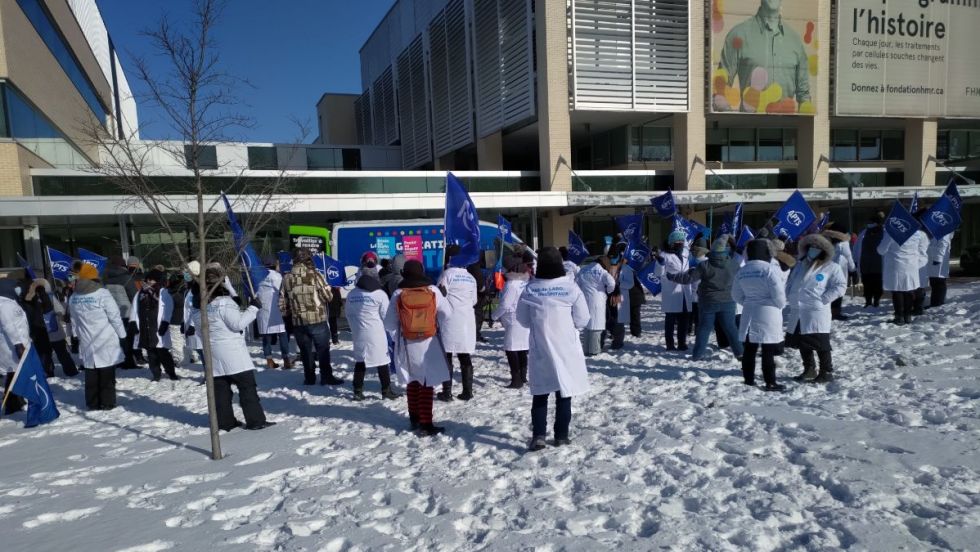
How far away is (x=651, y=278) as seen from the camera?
927 cm

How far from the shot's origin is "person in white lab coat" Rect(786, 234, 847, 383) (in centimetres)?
565

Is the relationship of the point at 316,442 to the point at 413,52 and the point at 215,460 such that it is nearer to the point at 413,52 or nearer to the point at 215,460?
the point at 215,460

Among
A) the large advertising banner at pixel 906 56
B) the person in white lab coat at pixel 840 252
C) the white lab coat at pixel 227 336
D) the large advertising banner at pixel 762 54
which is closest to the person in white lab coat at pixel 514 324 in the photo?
the white lab coat at pixel 227 336

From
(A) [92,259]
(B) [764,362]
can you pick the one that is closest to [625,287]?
(B) [764,362]

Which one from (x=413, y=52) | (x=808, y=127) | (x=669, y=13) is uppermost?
(x=413, y=52)

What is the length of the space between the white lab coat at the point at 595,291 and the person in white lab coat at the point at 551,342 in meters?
3.17

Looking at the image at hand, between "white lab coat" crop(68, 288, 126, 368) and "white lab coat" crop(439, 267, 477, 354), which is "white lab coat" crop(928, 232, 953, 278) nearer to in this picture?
"white lab coat" crop(439, 267, 477, 354)

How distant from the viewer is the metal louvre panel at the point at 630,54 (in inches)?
717

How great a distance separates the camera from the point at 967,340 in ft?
21.9

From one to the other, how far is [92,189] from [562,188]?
50.0 ft

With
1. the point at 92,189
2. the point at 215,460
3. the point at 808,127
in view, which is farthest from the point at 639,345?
the point at 808,127

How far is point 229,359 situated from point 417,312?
2044 mm

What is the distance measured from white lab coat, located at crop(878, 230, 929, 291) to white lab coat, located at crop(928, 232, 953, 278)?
855mm

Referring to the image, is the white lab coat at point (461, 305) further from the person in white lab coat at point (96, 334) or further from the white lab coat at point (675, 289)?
the person in white lab coat at point (96, 334)
